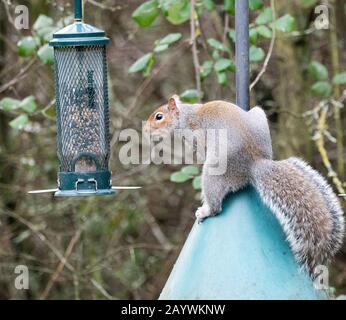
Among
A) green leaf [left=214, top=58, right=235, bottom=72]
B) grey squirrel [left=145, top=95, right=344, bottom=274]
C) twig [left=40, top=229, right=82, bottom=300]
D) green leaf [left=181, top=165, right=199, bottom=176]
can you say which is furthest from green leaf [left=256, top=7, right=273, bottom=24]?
twig [left=40, top=229, right=82, bottom=300]

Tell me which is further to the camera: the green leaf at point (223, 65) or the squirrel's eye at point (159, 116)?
the green leaf at point (223, 65)

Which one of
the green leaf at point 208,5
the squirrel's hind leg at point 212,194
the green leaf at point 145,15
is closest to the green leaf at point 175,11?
the green leaf at point 145,15

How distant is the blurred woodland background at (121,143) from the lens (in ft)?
17.2

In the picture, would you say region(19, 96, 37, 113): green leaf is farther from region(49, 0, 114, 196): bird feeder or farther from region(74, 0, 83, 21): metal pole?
region(74, 0, 83, 21): metal pole

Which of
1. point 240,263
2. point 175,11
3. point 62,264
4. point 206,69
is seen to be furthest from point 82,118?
point 62,264

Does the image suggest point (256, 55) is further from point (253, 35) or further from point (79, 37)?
point (79, 37)

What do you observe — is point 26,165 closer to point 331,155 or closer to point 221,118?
point 331,155

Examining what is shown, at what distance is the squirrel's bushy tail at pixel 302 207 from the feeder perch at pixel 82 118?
65 cm

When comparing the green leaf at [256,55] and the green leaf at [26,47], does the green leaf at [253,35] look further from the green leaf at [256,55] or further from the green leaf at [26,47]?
the green leaf at [26,47]

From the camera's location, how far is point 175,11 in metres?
4.06

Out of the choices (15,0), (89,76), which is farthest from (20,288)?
(89,76)

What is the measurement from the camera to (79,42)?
126 inches

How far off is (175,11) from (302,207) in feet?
4.84
